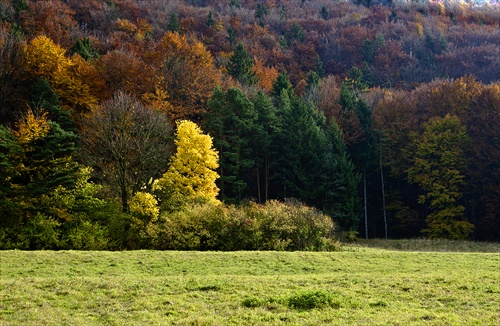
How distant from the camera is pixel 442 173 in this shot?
5516 centimetres

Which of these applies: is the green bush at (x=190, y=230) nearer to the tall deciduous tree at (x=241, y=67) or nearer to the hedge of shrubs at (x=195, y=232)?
the hedge of shrubs at (x=195, y=232)

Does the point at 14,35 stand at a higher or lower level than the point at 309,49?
lower

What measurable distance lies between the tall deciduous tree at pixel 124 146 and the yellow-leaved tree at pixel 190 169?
258 centimetres

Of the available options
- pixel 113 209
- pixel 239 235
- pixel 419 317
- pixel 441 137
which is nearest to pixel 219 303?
pixel 419 317

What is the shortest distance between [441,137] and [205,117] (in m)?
29.5

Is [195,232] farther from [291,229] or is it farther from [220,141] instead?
[220,141]

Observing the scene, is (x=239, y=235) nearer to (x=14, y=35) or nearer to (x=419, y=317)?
(x=419, y=317)

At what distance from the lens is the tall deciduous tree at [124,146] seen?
122ft

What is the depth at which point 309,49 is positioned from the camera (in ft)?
333

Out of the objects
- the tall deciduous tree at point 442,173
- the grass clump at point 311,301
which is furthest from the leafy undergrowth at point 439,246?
the grass clump at point 311,301

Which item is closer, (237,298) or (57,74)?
(237,298)

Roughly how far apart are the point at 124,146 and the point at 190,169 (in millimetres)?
5864

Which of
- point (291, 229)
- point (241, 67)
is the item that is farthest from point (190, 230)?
point (241, 67)

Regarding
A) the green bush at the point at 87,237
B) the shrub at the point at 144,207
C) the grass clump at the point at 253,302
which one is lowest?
the grass clump at the point at 253,302
